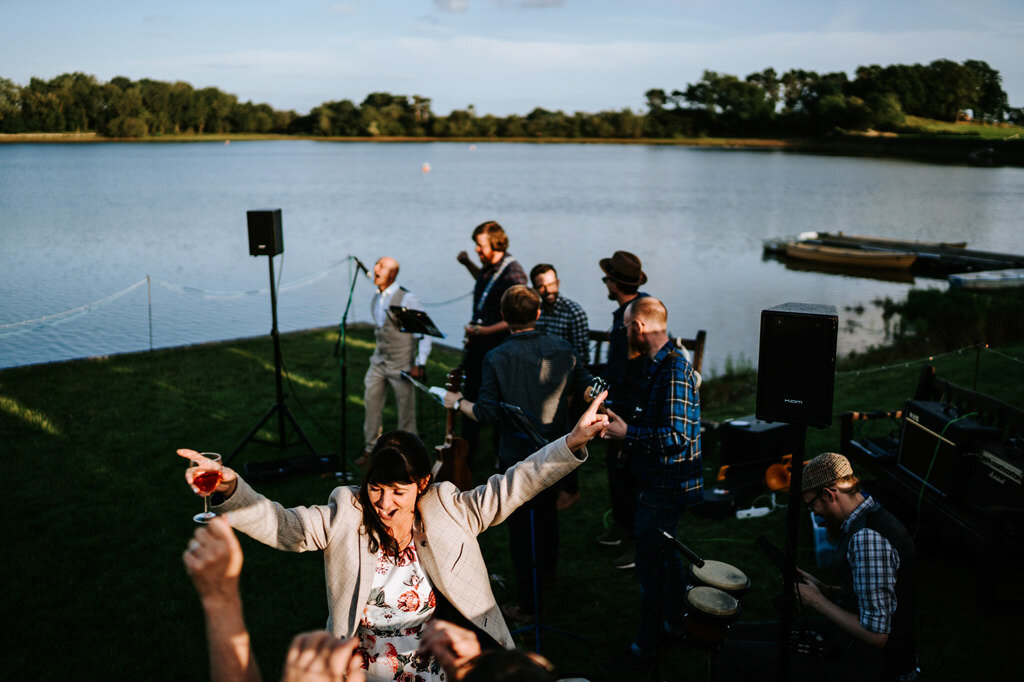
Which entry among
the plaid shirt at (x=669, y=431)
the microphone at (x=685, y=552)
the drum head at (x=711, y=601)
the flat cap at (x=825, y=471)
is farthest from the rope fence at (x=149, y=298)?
the flat cap at (x=825, y=471)

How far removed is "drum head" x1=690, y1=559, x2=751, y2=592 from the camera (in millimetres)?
3646

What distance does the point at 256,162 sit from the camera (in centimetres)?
7275

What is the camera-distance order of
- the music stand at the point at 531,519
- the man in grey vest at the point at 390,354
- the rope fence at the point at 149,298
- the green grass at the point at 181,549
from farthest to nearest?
the rope fence at the point at 149,298 → the man in grey vest at the point at 390,354 → the green grass at the point at 181,549 → the music stand at the point at 531,519

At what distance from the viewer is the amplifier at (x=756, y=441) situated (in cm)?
620

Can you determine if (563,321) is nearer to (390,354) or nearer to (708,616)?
(390,354)

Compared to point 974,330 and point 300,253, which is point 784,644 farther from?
point 300,253

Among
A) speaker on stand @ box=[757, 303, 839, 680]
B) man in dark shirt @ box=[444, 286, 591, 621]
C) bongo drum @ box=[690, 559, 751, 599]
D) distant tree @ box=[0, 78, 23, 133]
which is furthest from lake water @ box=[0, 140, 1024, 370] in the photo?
speaker on stand @ box=[757, 303, 839, 680]

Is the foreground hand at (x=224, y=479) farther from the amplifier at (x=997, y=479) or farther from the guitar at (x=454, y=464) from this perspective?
the amplifier at (x=997, y=479)

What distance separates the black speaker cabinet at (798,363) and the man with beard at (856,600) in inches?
10.0

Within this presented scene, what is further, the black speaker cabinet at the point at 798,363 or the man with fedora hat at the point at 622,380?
the man with fedora hat at the point at 622,380

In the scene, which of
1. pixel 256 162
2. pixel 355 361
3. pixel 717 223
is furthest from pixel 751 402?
pixel 256 162

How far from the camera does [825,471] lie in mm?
2990

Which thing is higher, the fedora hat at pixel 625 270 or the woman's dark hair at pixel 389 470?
the fedora hat at pixel 625 270

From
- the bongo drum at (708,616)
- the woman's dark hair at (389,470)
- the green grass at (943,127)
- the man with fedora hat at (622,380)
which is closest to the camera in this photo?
the woman's dark hair at (389,470)
